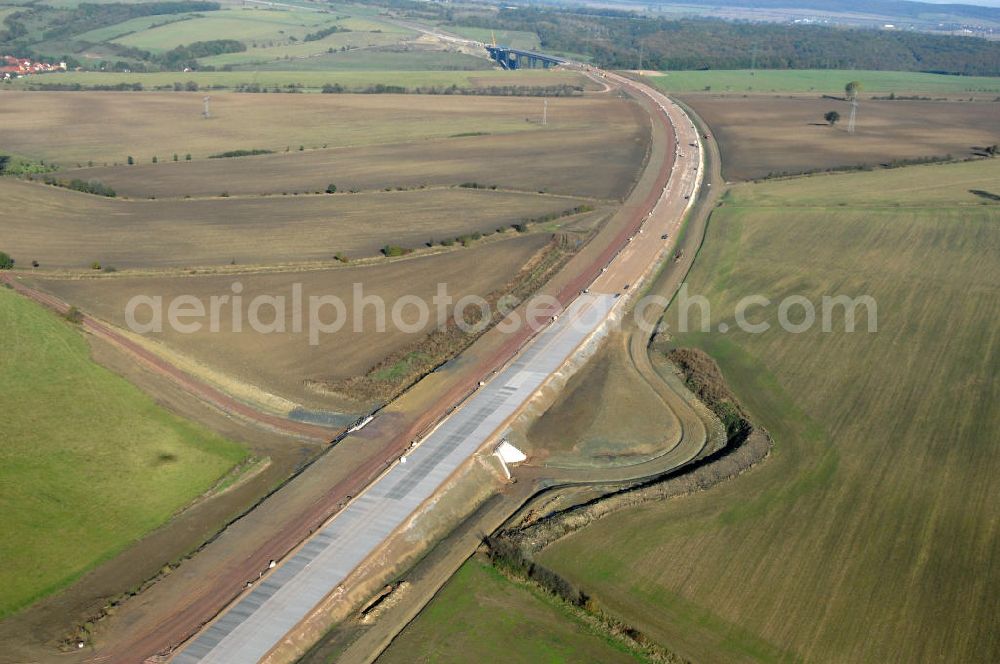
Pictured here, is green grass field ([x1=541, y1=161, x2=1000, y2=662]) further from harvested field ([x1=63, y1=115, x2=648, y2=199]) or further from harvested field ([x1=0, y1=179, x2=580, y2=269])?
harvested field ([x1=63, y1=115, x2=648, y2=199])

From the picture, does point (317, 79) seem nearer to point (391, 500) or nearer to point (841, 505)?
point (391, 500)

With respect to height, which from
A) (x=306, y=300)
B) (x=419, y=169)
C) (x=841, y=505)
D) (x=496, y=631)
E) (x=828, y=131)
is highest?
(x=828, y=131)

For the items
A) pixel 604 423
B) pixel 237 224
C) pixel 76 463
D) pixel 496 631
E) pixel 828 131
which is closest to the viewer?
pixel 496 631

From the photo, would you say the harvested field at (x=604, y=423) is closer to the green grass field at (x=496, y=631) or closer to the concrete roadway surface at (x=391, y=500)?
Answer: the concrete roadway surface at (x=391, y=500)

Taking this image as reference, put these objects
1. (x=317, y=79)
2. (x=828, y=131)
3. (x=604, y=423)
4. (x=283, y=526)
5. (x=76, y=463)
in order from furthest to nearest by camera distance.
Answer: (x=317, y=79)
(x=828, y=131)
(x=604, y=423)
(x=76, y=463)
(x=283, y=526)

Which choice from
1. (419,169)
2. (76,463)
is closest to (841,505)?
(76,463)

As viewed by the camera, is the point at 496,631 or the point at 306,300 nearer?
the point at 496,631

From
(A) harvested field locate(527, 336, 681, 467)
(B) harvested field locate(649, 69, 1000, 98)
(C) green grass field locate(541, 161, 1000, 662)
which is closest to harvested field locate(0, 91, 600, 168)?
(B) harvested field locate(649, 69, 1000, 98)

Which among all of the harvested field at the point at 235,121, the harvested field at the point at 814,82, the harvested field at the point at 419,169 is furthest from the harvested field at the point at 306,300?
the harvested field at the point at 814,82
